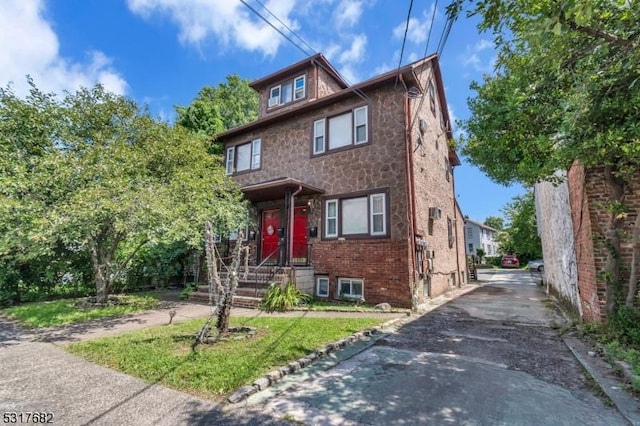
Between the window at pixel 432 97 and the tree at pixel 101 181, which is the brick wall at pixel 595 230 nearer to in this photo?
the window at pixel 432 97

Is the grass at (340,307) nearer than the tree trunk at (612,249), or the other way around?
the tree trunk at (612,249)

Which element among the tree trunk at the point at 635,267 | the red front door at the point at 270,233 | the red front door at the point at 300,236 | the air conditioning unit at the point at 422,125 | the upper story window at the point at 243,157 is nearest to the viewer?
the tree trunk at the point at 635,267

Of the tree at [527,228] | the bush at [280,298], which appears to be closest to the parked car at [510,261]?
the tree at [527,228]

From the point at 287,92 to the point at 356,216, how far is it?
7.53 m

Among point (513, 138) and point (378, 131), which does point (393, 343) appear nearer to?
point (513, 138)

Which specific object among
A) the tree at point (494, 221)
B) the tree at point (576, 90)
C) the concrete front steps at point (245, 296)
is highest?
the tree at point (494, 221)

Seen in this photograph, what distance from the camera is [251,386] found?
3.60 meters

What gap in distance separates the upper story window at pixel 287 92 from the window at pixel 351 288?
27.6 feet

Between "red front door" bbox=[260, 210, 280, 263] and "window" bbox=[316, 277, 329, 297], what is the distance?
2128 millimetres

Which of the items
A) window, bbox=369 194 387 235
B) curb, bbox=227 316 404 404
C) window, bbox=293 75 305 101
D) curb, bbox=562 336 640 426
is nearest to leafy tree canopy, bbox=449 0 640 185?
curb, bbox=562 336 640 426

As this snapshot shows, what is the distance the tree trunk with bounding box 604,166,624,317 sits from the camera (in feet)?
17.4

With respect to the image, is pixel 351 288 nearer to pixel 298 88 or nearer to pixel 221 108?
pixel 298 88

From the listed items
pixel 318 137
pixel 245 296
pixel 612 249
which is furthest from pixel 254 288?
pixel 612 249

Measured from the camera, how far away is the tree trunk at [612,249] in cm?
531
